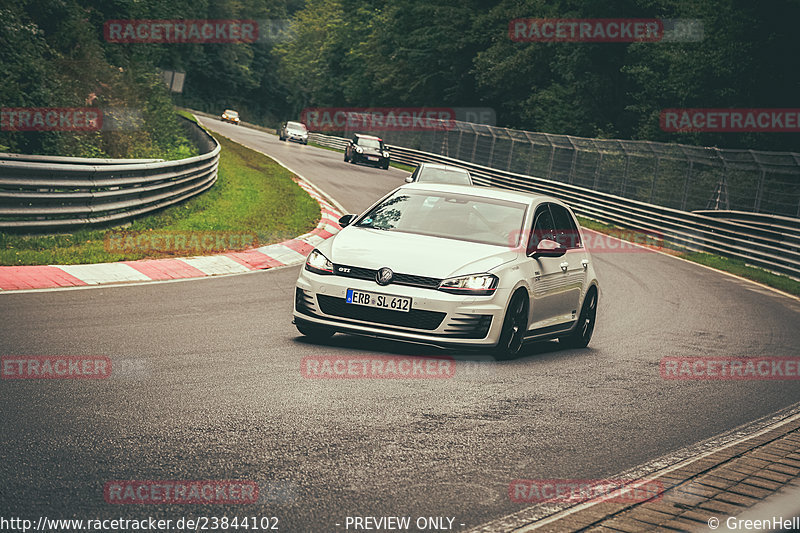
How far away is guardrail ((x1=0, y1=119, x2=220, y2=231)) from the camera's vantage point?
13.5m

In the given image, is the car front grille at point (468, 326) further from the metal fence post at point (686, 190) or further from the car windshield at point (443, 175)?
the metal fence post at point (686, 190)

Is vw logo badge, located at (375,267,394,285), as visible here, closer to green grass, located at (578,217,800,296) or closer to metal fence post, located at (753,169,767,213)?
green grass, located at (578,217,800,296)

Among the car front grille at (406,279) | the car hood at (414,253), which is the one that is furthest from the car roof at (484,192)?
the car front grille at (406,279)

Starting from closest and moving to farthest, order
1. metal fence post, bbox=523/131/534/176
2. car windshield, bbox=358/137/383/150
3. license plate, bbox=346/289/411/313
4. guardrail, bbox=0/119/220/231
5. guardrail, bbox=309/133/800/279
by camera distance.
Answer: license plate, bbox=346/289/411/313 < guardrail, bbox=0/119/220/231 < guardrail, bbox=309/133/800/279 < metal fence post, bbox=523/131/534/176 < car windshield, bbox=358/137/383/150

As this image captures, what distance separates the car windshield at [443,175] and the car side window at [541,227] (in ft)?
48.5

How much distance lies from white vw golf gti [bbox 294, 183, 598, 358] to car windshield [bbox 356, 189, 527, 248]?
10 millimetres

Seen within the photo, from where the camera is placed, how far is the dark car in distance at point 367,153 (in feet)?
155

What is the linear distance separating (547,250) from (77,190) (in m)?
9.16

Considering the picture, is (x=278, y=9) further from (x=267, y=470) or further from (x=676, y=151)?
(x=267, y=470)

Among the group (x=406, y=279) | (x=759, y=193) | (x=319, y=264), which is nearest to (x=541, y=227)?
(x=406, y=279)

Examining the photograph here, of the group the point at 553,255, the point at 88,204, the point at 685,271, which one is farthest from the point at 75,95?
the point at 553,255

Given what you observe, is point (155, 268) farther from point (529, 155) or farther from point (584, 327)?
point (529, 155)

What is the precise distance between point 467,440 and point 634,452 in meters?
1.11

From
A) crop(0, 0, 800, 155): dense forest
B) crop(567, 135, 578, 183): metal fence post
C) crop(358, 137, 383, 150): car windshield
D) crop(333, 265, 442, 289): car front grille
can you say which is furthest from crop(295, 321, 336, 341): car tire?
crop(358, 137, 383, 150): car windshield
